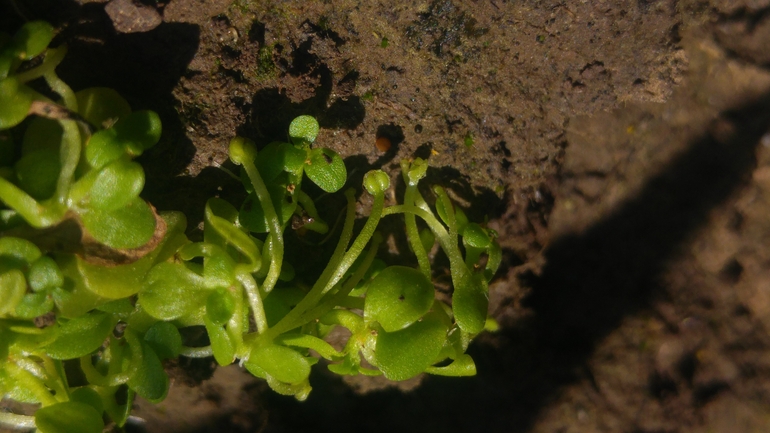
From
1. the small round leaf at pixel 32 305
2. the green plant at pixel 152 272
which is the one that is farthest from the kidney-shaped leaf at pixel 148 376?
the small round leaf at pixel 32 305

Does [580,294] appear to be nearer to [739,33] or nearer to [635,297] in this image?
[635,297]

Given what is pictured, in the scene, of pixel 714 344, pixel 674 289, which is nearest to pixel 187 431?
pixel 674 289

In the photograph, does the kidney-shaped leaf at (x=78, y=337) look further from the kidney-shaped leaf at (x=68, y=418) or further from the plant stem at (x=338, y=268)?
the plant stem at (x=338, y=268)

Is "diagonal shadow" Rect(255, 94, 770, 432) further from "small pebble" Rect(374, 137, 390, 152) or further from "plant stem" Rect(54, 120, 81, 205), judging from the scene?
"plant stem" Rect(54, 120, 81, 205)

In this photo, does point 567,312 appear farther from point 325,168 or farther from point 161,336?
point 161,336

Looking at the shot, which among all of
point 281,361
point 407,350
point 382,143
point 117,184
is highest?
point 382,143

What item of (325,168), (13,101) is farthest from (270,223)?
(13,101)
